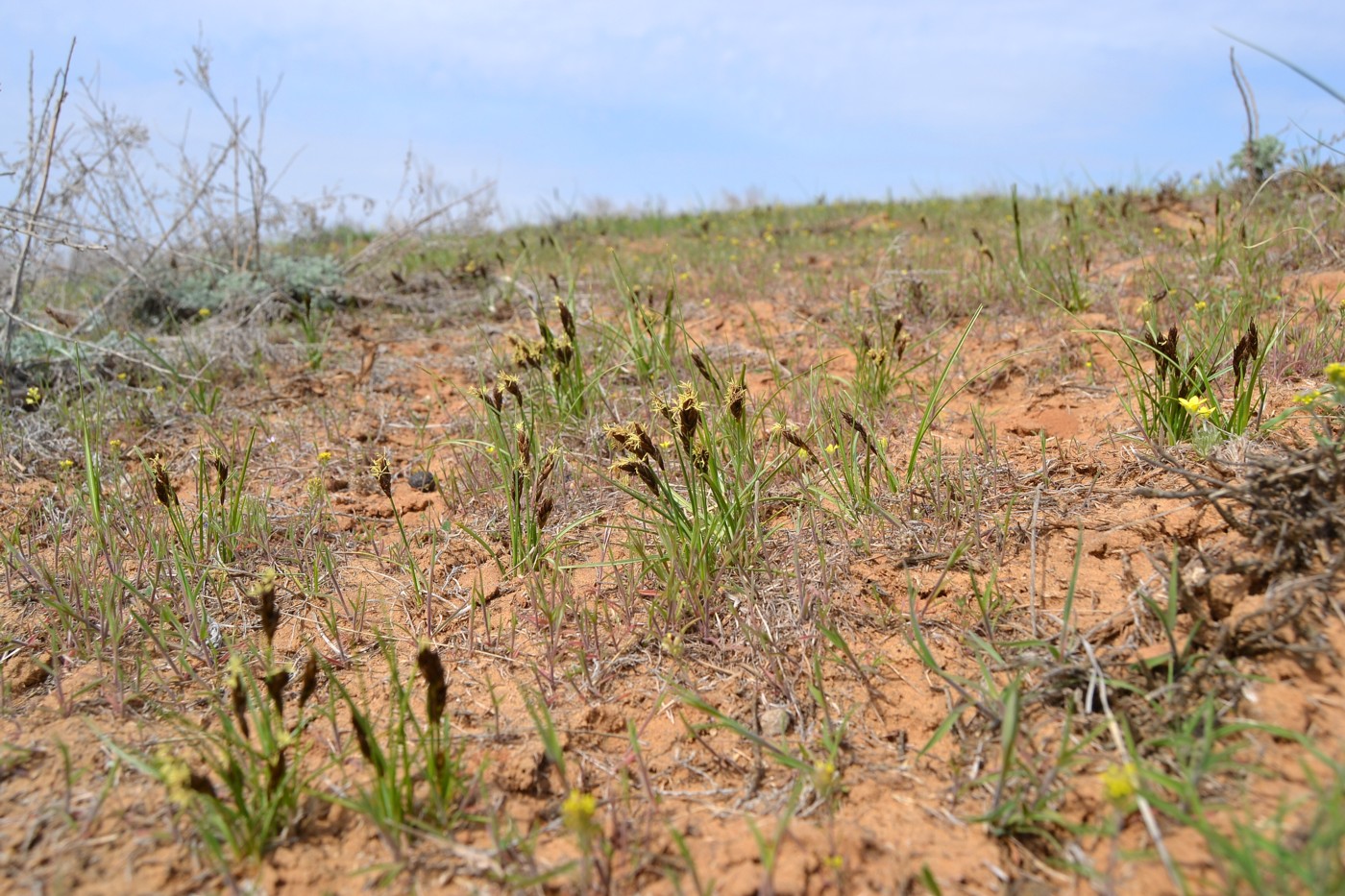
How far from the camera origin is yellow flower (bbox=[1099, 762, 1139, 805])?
1300 millimetres

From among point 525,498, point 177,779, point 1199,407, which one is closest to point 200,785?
point 177,779

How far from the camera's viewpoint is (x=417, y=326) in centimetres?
527

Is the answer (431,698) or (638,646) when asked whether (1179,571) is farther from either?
(431,698)

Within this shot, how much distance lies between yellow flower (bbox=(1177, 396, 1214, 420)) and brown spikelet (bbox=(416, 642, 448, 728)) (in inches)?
76.1

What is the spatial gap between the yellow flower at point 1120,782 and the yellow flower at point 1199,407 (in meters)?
1.14

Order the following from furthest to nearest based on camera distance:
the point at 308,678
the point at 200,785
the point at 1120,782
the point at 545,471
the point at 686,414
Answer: the point at 545,471
the point at 686,414
the point at 308,678
the point at 200,785
the point at 1120,782

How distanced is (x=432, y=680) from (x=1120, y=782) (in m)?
1.14

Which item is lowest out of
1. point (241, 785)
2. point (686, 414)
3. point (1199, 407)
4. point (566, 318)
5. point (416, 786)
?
point (416, 786)

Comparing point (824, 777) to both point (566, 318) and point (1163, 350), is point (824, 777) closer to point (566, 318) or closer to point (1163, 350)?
point (1163, 350)

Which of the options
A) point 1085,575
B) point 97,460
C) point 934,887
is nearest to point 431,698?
point 934,887

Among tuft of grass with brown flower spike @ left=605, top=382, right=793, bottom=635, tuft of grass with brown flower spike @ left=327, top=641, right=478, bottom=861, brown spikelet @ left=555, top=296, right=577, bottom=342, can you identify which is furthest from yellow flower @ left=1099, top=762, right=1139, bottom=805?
brown spikelet @ left=555, top=296, right=577, bottom=342

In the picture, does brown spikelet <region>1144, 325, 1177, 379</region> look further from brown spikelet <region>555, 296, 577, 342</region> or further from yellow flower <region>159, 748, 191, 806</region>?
yellow flower <region>159, 748, 191, 806</region>

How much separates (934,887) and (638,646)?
2.91 ft

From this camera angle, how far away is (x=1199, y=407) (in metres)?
2.25
